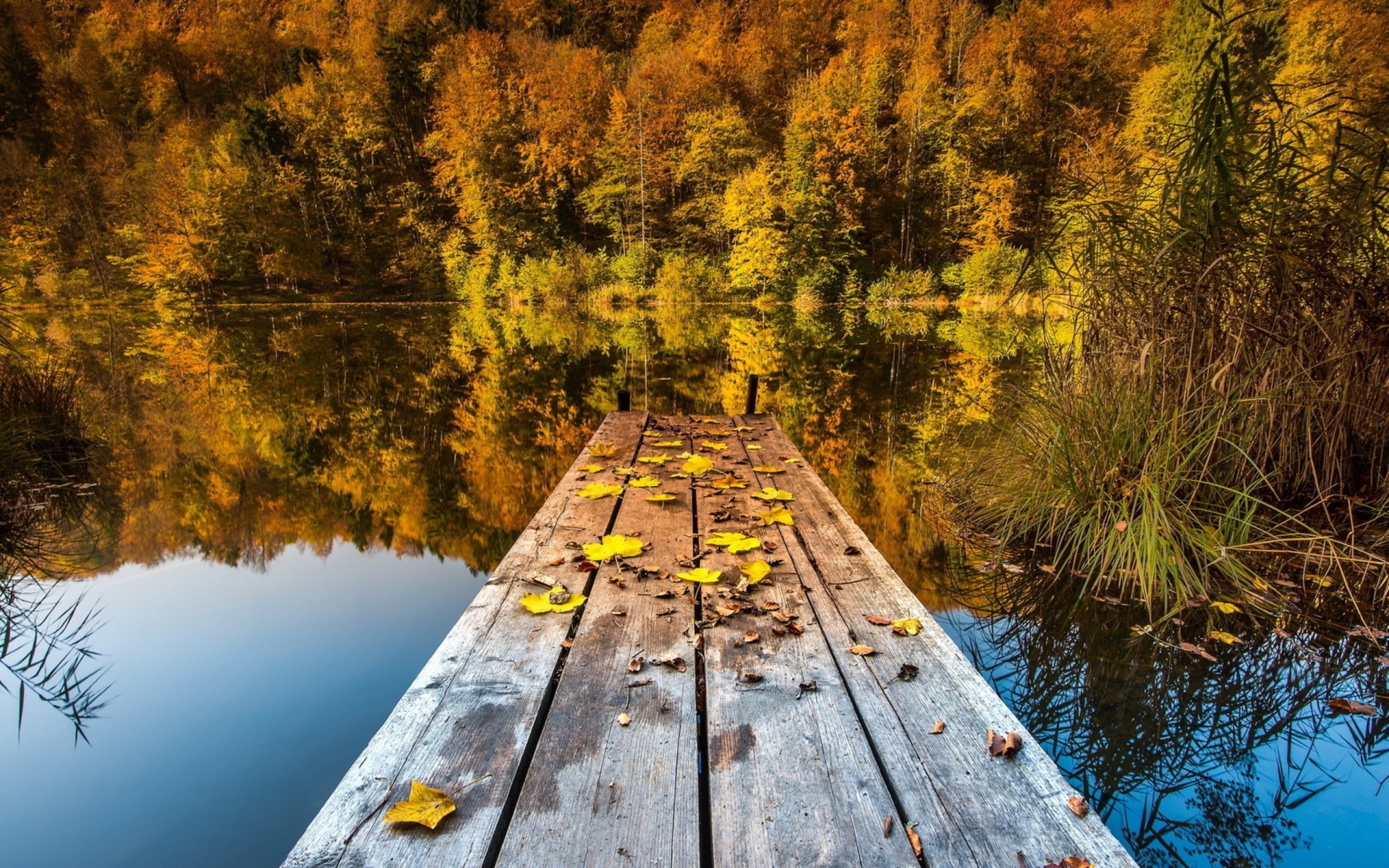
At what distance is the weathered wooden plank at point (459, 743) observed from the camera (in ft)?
3.43

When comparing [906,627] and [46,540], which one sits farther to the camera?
[46,540]

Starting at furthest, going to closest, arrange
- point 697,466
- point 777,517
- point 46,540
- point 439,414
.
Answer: point 439,414 → point 46,540 → point 697,466 → point 777,517

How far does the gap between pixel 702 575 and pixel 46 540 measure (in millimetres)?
3963

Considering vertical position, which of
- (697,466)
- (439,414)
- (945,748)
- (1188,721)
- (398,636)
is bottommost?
(398,636)

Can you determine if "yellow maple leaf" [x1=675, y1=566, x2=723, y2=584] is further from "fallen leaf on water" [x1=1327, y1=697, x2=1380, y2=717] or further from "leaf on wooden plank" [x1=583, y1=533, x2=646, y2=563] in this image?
"fallen leaf on water" [x1=1327, y1=697, x2=1380, y2=717]

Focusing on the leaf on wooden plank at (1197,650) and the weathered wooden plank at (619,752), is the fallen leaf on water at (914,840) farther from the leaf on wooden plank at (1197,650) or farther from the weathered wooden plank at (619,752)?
the leaf on wooden plank at (1197,650)

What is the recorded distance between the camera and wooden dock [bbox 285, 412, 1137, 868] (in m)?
1.06

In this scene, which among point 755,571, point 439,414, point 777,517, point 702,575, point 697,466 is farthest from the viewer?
point 439,414

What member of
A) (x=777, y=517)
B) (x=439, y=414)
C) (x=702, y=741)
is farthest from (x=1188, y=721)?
(x=439, y=414)

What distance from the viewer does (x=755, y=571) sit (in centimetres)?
214

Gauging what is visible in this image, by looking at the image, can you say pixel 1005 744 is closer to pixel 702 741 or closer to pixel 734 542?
pixel 702 741

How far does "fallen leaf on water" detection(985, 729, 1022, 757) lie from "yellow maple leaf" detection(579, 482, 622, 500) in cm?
194

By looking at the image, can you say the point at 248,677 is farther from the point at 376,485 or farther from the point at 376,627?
the point at 376,485

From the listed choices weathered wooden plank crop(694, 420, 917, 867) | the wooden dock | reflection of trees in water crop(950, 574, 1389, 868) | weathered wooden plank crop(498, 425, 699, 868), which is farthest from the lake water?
weathered wooden plank crop(498, 425, 699, 868)
